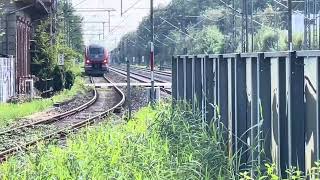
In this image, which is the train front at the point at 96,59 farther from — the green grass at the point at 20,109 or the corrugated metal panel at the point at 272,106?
the corrugated metal panel at the point at 272,106

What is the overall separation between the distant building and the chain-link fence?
56.8 inches

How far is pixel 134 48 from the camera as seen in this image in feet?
349

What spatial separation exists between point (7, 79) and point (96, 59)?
84.7 ft

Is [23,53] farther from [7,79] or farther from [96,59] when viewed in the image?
[96,59]

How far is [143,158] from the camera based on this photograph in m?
6.96

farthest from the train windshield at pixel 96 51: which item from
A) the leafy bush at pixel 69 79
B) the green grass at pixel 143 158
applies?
the green grass at pixel 143 158

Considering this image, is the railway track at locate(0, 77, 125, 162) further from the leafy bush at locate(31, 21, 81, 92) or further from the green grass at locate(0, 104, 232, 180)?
the leafy bush at locate(31, 21, 81, 92)

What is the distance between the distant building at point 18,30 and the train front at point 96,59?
14.7m

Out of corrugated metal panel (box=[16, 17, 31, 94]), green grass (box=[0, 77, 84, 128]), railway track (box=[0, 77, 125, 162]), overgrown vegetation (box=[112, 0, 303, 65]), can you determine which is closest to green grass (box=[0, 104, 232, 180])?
railway track (box=[0, 77, 125, 162])

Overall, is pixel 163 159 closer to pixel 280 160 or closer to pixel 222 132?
pixel 222 132

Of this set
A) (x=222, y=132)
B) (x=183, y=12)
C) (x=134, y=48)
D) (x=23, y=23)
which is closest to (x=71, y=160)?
(x=222, y=132)

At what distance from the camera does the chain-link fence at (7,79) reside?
28.3 meters

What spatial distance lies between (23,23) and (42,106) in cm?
1321

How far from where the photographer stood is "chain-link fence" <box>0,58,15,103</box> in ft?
92.9
